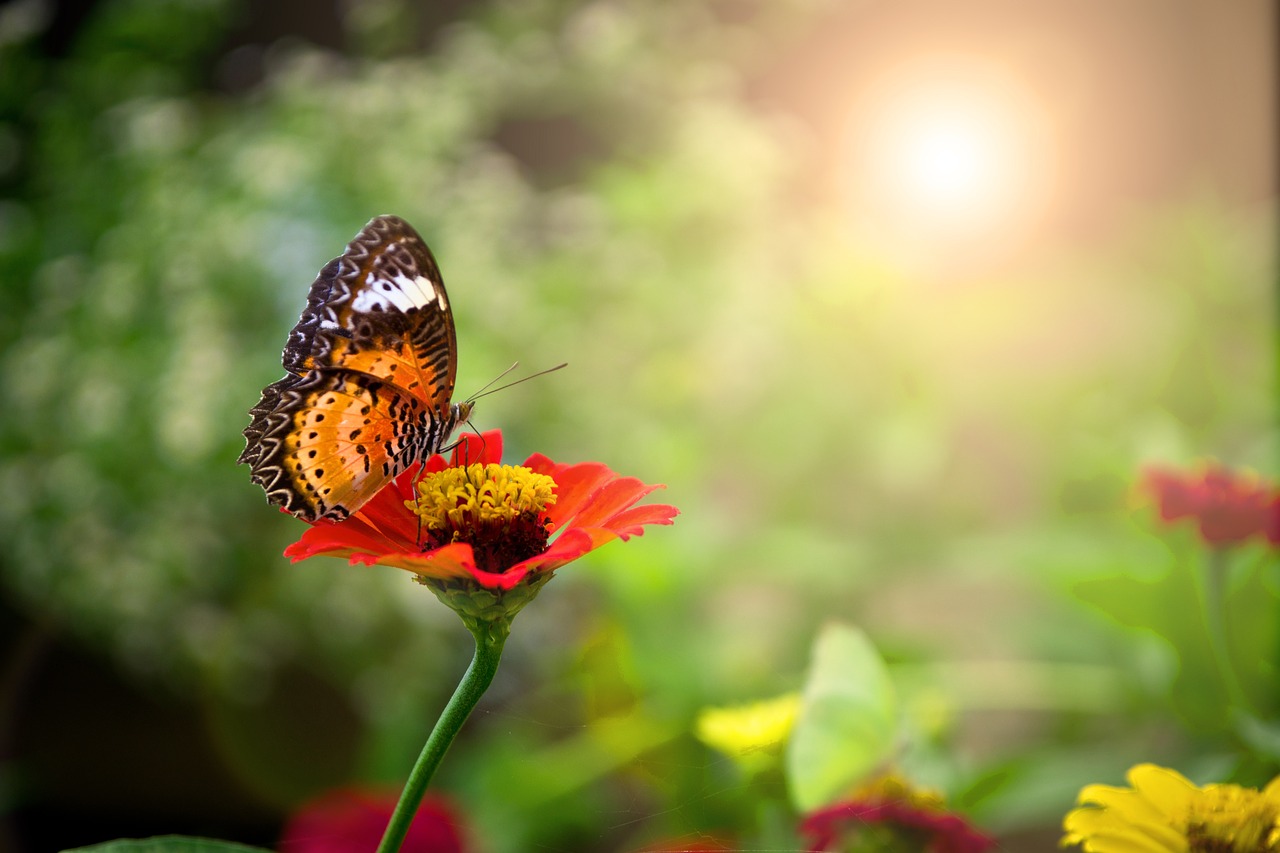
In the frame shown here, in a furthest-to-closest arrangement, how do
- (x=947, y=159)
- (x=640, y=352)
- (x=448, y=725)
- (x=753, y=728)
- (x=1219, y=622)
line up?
(x=947, y=159) < (x=640, y=352) < (x=1219, y=622) < (x=753, y=728) < (x=448, y=725)

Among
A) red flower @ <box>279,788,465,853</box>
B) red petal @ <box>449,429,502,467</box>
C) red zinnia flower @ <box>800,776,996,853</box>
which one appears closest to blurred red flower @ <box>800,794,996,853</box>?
red zinnia flower @ <box>800,776,996,853</box>

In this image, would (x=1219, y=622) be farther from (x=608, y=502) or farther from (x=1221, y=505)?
(x=608, y=502)

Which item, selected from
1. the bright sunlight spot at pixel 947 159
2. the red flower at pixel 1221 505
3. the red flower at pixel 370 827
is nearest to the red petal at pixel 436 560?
the red flower at pixel 370 827

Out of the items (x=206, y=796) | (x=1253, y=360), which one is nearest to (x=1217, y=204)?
(x=1253, y=360)

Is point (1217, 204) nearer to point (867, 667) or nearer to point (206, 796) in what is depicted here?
point (867, 667)

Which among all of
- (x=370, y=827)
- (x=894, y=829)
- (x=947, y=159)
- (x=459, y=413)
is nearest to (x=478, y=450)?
(x=459, y=413)

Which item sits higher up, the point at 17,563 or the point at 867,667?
the point at 867,667

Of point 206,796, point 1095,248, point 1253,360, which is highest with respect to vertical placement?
point 1095,248
